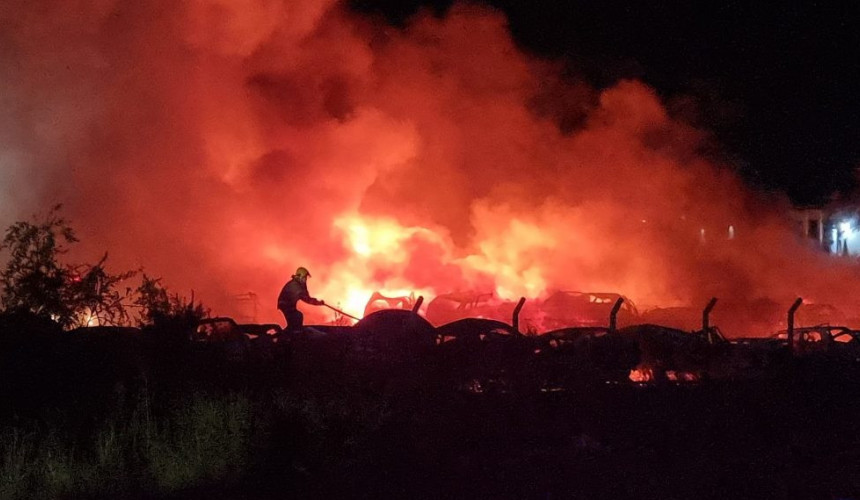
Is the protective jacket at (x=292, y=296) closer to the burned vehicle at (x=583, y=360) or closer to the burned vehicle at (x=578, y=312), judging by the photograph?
the burned vehicle at (x=583, y=360)

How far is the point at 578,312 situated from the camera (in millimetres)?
18297

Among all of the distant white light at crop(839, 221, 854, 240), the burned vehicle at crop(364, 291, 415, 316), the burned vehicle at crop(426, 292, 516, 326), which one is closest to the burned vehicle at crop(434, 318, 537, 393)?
the burned vehicle at crop(426, 292, 516, 326)

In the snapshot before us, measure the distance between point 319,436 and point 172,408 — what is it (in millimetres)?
1295

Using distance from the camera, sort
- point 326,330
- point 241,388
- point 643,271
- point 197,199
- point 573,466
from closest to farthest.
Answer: point 573,466 → point 241,388 → point 326,330 → point 197,199 → point 643,271

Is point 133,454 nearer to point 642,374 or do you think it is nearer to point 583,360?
point 583,360

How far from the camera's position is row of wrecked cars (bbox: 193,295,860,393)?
31.6 feet

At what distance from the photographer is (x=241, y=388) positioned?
8.41 meters

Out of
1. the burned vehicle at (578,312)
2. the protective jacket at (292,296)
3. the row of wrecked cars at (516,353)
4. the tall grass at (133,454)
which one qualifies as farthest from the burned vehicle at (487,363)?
the burned vehicle at (578,312)

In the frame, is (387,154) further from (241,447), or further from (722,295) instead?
(241,447)

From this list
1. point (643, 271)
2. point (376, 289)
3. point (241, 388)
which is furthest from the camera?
point (643, 271)

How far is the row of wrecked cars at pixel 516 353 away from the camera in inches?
379

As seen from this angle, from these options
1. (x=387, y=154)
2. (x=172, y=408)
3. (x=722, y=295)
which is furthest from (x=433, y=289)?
(x=172, y=408)

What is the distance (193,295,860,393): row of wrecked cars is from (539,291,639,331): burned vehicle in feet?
18.6

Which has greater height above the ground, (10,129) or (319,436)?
(10,129)
